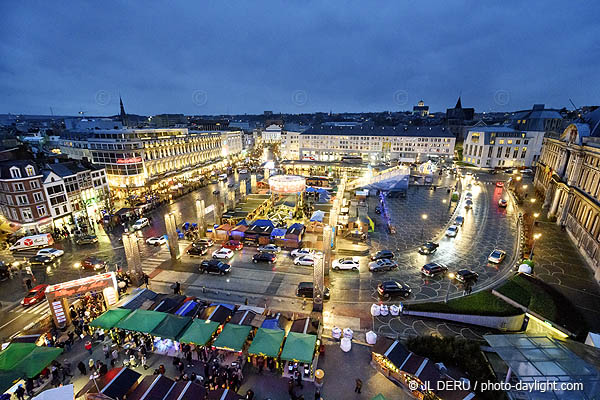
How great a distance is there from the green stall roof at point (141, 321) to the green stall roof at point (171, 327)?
18.5 inches

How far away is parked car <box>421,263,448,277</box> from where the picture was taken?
28.1 m

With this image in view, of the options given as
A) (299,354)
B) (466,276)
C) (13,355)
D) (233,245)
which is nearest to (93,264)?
(13,355)

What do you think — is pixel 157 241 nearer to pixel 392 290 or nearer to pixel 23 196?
pixel 23 196

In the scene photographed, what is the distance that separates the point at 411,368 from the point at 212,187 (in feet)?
194

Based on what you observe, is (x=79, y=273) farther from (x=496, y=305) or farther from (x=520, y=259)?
(x=520, y=259)

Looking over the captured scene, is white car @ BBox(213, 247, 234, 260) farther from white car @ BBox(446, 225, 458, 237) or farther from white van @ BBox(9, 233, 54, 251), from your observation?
white car @ BBox(446, 225, 458, 237)

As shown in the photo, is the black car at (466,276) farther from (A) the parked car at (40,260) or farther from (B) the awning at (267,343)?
(A) the parked car at (40,260)

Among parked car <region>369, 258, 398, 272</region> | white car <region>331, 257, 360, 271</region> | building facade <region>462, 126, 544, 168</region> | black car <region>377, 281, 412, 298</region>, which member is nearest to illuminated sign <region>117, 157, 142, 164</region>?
white car <region>331, 257, 360, 271</region>

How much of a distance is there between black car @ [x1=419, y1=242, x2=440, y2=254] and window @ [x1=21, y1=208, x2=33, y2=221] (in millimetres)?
52873

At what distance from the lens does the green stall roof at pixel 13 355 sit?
624 inches

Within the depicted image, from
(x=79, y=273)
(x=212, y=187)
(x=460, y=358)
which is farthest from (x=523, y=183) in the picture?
(x=79, y=273)

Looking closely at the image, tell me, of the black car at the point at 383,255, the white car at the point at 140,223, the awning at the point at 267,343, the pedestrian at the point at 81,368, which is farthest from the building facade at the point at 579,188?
the white car at the point at 140,223

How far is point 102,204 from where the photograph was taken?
4969cm

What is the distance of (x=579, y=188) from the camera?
1476 inches
